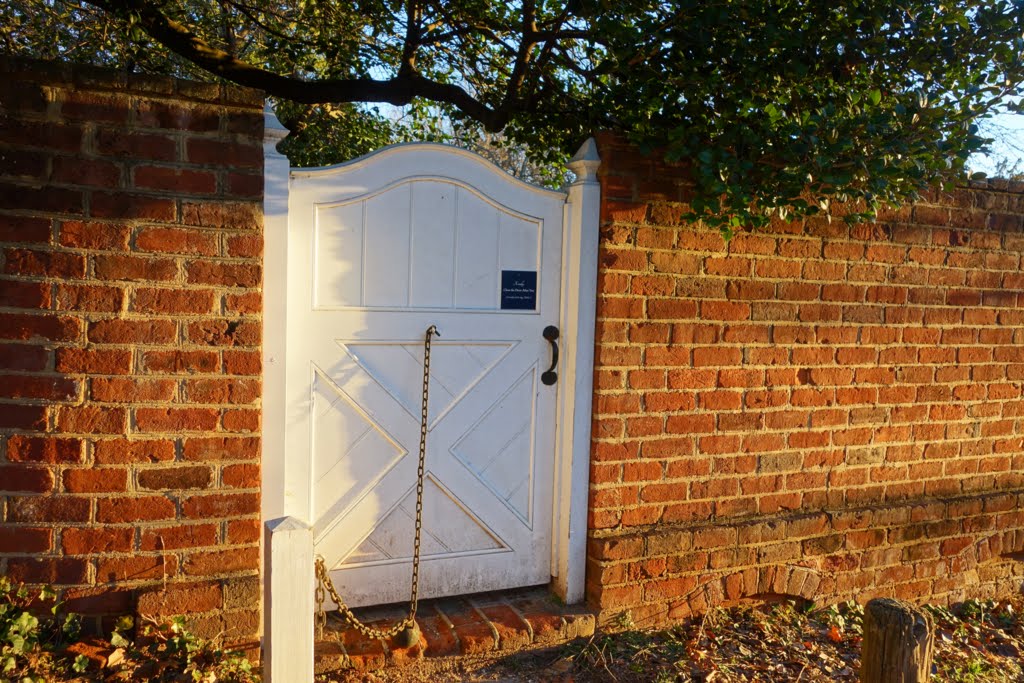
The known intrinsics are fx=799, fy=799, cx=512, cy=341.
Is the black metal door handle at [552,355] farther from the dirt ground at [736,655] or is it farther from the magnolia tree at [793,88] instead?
the dirt ground at [736,655]

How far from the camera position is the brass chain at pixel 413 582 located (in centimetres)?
338

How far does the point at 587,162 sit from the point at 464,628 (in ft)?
7.38

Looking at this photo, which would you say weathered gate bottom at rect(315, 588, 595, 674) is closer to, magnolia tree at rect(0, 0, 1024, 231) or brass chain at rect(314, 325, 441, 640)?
brass chain at rect(314, 325, 441, 640)

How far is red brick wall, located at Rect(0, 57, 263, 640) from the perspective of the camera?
2.91 meters

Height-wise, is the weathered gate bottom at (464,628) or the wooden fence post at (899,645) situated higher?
the wooden fence post at (899,645)

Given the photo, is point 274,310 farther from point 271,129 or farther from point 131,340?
point 271,129

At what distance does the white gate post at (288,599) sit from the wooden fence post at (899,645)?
1813 millimetres

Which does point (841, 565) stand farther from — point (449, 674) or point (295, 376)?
point (295, 376)

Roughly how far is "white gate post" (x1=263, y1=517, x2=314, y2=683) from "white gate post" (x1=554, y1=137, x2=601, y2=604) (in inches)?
70.7

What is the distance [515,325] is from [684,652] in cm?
177

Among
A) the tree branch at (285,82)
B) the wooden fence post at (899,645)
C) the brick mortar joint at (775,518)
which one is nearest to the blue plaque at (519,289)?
the brick mortar joint at (775,518)

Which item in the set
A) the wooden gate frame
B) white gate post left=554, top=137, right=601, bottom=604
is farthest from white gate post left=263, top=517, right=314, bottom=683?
white gate post left=554, top=137, right=601, bottom=604

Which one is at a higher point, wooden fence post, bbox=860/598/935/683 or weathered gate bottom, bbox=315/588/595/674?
wooden fence post, bbox=860/598/935/683

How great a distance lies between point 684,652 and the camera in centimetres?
384
